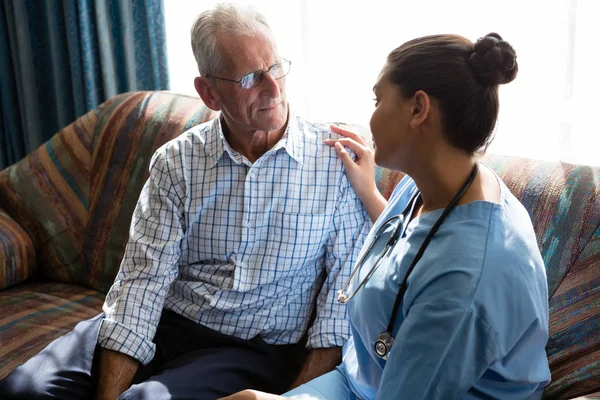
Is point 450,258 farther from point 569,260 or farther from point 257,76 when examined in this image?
point 257,76

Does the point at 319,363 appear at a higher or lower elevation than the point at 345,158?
lower

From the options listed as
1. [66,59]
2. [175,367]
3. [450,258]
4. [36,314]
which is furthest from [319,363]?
[66,59]

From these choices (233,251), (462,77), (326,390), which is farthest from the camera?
(233,251)

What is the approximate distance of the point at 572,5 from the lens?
2092 millimetres

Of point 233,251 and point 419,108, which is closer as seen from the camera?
point 419,108

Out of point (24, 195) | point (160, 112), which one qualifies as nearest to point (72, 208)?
point (24, 195)

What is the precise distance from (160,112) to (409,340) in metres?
1.49

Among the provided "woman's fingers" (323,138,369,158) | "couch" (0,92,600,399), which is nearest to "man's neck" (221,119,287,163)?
"woman's fingers" (323,138,369,158)

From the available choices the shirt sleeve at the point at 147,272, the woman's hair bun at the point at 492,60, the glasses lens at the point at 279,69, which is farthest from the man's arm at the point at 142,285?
the woman's hair bun at the point at 492,60

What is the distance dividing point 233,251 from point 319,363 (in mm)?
353

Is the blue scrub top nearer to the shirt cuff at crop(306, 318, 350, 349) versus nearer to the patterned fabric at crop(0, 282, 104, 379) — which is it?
the shirt cuff at crop(306, 318, 350, 349)

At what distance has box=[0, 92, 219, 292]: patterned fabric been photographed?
2.36 metres

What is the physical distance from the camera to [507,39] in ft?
7.31

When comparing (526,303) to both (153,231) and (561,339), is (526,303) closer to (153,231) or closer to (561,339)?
(561,339)
